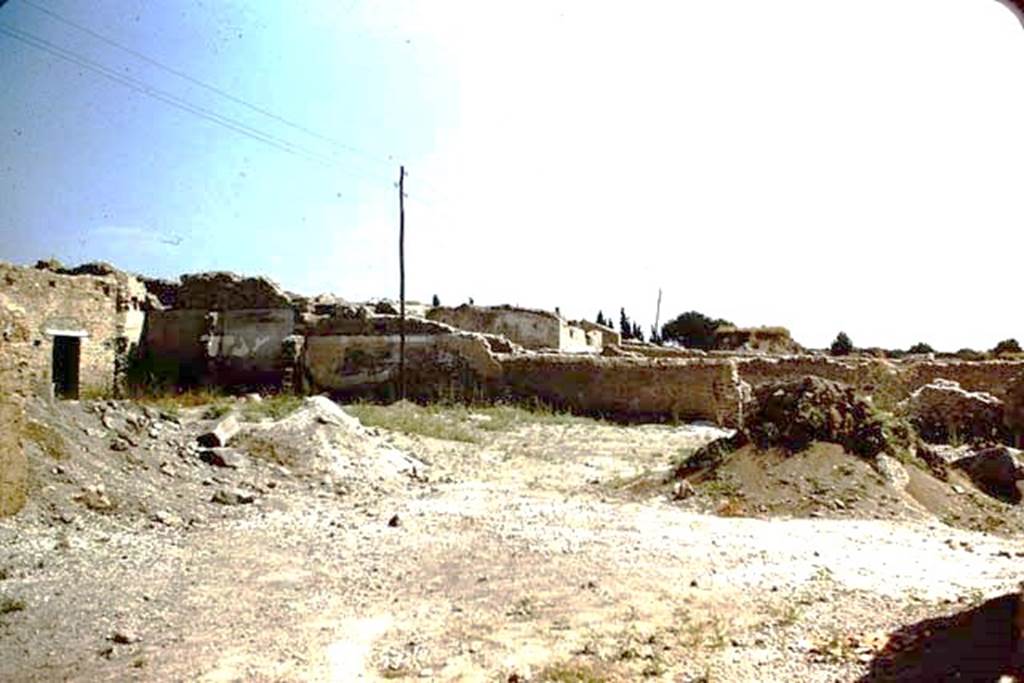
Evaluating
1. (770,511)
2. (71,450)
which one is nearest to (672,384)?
(770,511)

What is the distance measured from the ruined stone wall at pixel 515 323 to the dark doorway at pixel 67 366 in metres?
9.96

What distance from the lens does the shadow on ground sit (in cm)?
359

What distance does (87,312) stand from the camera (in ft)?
58.4

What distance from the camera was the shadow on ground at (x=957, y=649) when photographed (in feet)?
11.8

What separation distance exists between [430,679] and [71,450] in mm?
5339

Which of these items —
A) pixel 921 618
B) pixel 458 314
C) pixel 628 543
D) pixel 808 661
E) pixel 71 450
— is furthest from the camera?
pixel 458 314

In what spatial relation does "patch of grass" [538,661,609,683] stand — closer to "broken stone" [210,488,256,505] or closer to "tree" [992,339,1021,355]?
"broken stone" [210,488,256,505]

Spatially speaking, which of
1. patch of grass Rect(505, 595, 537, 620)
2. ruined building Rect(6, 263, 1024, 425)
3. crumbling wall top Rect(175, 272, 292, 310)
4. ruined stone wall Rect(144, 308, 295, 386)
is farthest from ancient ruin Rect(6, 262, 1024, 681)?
crumbling wall top Rect(175, 272, 292, 310)

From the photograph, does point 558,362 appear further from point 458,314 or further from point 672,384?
point 458,314

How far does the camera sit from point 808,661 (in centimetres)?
427

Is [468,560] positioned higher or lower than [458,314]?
lower

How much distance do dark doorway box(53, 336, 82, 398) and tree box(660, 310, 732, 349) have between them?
3489 cm

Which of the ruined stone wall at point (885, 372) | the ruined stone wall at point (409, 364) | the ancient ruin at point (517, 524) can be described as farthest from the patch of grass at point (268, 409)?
the ruined stone wall at point (885, 372)

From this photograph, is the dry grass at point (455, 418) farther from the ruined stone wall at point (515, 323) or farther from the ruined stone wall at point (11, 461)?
the ruined stone wall at point (515, 323)
